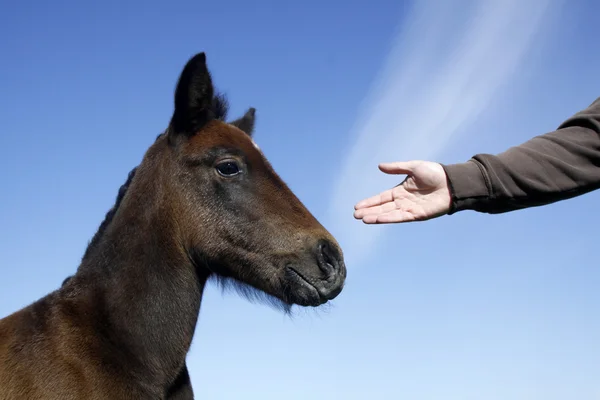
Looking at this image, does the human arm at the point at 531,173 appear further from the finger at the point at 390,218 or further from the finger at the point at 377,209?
the finger at the point at 377,209

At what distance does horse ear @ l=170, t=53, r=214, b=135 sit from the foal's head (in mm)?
11

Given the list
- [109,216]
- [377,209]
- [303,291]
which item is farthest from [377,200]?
[109,216]

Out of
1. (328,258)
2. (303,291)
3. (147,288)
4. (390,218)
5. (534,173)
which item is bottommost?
(303,291)

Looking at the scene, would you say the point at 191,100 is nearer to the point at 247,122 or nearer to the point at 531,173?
the point at 247,122

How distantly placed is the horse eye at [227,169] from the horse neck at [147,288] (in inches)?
27.2

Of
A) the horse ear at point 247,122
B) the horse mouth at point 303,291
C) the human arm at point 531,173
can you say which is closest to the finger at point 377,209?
the human arm at point 531,173

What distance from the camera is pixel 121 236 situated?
5.09 metres

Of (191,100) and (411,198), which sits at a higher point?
(191,100)

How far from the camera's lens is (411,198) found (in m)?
3.76

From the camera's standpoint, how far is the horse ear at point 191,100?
5.63 m

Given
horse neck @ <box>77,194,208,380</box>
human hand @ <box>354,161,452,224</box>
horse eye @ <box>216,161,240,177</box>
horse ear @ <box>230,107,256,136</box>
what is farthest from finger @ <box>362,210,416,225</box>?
horse ear @ <box>230,107,256,136</box>

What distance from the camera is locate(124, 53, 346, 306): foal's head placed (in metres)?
5.00

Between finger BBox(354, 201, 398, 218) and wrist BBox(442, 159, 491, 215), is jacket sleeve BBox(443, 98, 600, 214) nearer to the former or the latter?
wrist BBox(442, 159, 491, 215)

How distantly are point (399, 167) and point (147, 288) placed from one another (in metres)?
2.50
